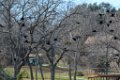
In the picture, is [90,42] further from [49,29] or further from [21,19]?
[21,19]

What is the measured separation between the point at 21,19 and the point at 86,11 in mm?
7006

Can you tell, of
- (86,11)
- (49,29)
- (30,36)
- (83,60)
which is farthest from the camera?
(83,60)

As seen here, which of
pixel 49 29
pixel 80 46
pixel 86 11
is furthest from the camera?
pixel 80 46

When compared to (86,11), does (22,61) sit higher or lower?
lower

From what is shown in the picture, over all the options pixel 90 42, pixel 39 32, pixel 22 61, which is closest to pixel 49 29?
pixel 39 32

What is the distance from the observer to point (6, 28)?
23.0 m

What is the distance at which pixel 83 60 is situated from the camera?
1677 inches

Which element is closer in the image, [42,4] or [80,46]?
[42,4]

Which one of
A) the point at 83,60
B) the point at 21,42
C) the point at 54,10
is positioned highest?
the point at 54,10

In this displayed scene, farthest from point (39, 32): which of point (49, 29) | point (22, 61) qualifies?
point (22, 61)

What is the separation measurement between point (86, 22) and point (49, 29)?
4496mm

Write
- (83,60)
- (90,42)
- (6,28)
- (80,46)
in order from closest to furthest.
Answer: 1. (6,28)
2. (80,46)
3. (90,42)
4. (83,60)

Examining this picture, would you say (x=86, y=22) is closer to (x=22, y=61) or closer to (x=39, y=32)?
(x=39, y=32)

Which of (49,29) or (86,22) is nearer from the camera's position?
(49,29)
